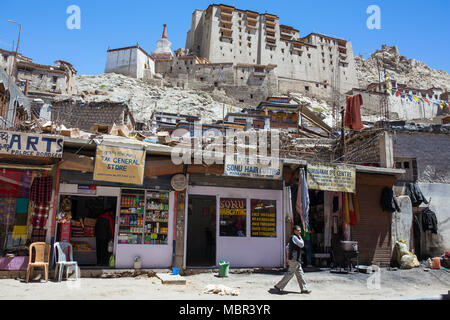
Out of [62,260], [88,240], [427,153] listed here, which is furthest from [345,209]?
[62,260]

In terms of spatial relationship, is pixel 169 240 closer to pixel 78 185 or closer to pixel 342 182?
pixel 78 185

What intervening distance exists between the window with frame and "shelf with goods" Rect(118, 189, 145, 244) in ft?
7.68

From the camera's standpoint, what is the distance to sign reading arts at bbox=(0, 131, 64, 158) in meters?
8.25

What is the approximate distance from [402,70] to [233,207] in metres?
104

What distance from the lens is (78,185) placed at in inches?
367

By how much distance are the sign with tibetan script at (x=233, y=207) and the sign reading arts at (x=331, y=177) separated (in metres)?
2.10

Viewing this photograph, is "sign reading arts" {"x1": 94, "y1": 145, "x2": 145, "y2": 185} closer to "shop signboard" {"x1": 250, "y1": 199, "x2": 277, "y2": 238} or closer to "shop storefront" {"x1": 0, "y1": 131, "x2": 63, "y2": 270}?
"shop storefront" {"x1": 0, "y1": 131, "x2": 63, "y2": 270}

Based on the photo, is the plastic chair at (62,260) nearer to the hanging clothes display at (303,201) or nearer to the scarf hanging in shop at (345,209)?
the hanging clothes display at (303,201)

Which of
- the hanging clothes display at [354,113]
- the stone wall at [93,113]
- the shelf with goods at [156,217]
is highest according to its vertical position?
the stone wall at [93,113]

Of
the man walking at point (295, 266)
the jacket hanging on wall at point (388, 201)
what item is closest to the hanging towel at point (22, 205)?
the man walking at point (295, 266)

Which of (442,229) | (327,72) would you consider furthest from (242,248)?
(327,72)

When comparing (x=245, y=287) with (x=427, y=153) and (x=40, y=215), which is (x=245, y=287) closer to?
(x=40, y=215)

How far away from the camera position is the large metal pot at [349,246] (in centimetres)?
1102
